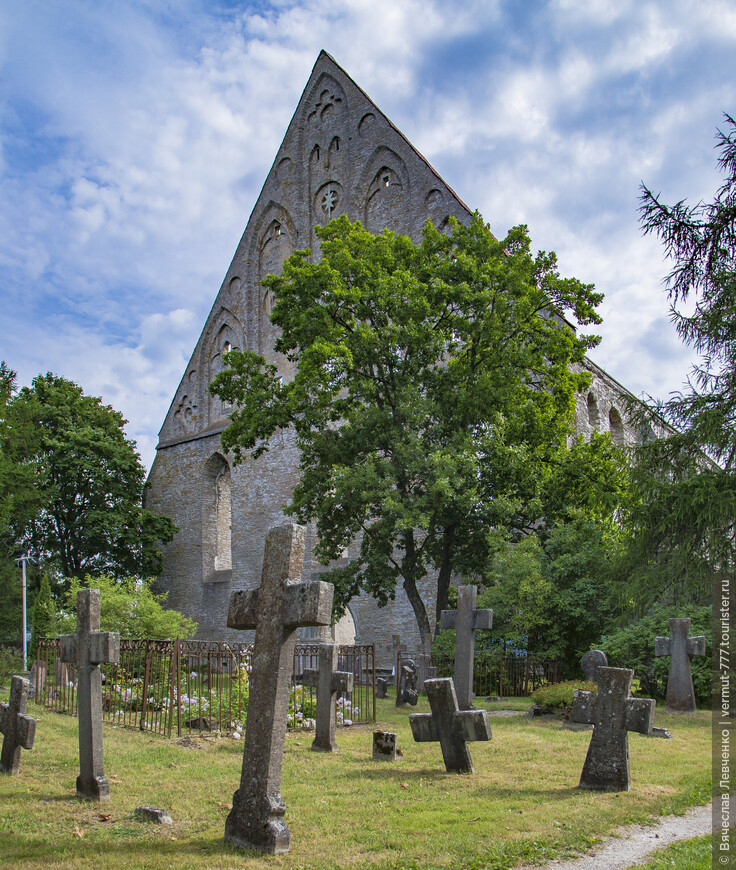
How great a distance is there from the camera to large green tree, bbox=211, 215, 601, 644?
45.8 feet

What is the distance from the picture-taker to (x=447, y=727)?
6.46 m

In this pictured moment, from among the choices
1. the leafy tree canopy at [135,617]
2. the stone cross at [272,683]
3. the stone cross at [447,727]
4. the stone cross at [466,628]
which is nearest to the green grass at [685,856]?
the stone cross at [272,683]

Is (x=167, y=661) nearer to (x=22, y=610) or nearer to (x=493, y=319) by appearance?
(x=493, y=319)

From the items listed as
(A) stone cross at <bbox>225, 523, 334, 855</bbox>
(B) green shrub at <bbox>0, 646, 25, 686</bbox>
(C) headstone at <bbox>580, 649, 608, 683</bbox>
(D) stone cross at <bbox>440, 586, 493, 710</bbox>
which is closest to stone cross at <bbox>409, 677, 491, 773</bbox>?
(A) stone cross at <bbox>225, 523, 334, 855</bbox>

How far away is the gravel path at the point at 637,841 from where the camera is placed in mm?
4032

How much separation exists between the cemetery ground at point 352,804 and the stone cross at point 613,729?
0.56ft

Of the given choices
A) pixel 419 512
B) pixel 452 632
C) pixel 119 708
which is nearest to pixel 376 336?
pixel 419 512

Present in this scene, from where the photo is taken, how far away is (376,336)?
14.2 meters

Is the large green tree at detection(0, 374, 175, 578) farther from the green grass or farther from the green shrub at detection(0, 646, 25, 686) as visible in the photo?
the green grass

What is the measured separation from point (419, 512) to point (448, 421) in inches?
95.1

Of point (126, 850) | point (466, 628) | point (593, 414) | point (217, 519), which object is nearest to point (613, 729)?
point (126, 850)

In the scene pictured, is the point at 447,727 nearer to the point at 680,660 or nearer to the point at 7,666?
the point at 680,660

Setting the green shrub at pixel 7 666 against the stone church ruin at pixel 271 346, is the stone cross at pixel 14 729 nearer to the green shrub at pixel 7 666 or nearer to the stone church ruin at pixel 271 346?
the green shrub at pixel 7 666

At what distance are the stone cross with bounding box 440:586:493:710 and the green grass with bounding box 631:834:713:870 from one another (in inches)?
226
